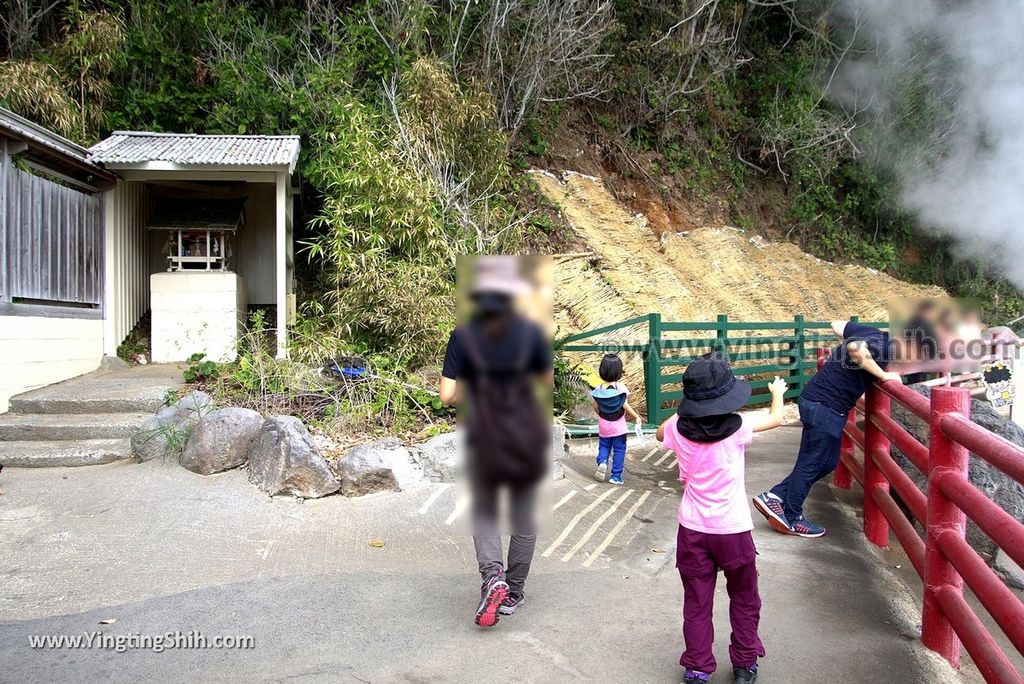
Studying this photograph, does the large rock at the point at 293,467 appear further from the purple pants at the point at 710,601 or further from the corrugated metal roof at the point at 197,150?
the corrugated metal roof at the point at 197,150

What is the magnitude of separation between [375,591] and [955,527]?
9.45 feet

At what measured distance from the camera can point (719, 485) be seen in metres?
2.94

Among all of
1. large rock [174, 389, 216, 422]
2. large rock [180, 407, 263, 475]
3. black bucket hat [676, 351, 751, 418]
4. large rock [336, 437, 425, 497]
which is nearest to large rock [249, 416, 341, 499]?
large rock [336, 437, 425, 497]

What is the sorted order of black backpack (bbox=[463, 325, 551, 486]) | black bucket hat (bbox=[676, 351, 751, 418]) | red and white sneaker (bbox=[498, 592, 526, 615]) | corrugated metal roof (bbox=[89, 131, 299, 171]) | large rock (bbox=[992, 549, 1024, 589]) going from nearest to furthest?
black backpack (bbox=[463, 325, 551, 486]), black bucket hat (bbox=[676, 351, 751, 418]), red and white sneaker (bbox=[498, 592, 526, 615]), large rock (bbox=[992, 549, 1024, 589]), corrugated metal roof (bbox=[89, 131, 299, 171])

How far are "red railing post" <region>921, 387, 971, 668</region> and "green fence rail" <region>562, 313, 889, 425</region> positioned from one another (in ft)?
12.2

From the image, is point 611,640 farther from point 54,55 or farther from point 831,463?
point 54,55

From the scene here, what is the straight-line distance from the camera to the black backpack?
0.36 meters

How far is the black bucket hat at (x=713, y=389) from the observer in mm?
2704

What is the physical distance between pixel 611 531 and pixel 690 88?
12.6 m

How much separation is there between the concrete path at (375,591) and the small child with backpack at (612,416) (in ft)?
1.43

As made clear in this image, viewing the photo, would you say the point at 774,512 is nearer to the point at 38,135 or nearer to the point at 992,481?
the point at 992,481

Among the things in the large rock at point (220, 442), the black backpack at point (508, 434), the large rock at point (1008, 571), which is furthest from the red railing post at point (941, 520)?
the large rock at point (220, 442)

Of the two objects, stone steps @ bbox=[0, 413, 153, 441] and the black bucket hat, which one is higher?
the black bucket hat

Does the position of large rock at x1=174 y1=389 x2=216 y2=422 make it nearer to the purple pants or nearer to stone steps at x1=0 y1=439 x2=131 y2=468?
stone steps at x1=0 y1=439 x2=131 y2=468
